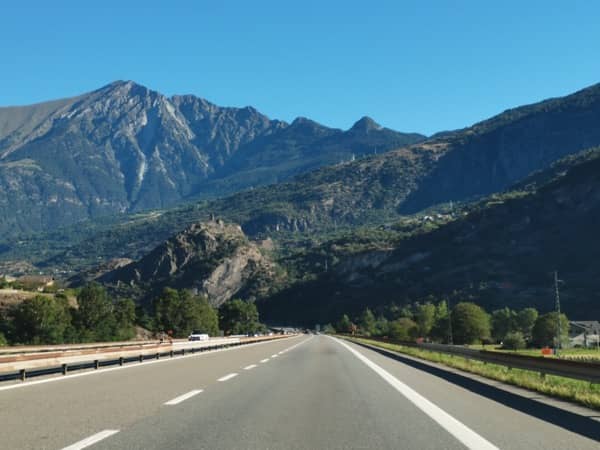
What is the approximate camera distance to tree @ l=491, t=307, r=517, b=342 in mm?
162000

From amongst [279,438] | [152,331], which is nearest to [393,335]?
[152,331]

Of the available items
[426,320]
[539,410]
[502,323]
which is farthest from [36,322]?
[539,410]

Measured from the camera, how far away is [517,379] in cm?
1716

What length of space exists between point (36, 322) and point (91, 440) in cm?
11517

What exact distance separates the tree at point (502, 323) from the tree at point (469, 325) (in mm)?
21811

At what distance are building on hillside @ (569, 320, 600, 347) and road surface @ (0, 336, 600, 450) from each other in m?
143

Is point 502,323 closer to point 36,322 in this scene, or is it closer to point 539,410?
point 36,322

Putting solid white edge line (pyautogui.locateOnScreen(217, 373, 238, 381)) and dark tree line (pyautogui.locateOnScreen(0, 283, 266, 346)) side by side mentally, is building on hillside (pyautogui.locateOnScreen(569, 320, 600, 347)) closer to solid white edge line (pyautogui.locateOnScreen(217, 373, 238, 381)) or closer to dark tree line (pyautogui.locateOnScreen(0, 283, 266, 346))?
dark tree line (pyautogui.locateOnScreen(0, 283, 266, 346))

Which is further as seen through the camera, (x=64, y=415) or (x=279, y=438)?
(x=64, y=415)

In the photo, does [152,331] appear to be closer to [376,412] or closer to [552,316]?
[552,316]

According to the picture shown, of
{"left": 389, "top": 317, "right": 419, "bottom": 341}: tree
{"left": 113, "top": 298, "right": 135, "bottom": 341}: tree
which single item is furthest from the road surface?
{"left": 389, "top": 317, "right": 419, "bottom": 341}: tree

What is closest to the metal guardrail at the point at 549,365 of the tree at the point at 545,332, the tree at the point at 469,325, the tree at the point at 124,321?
the tree at the point at 124,321

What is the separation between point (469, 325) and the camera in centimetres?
13788

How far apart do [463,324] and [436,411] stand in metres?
132
